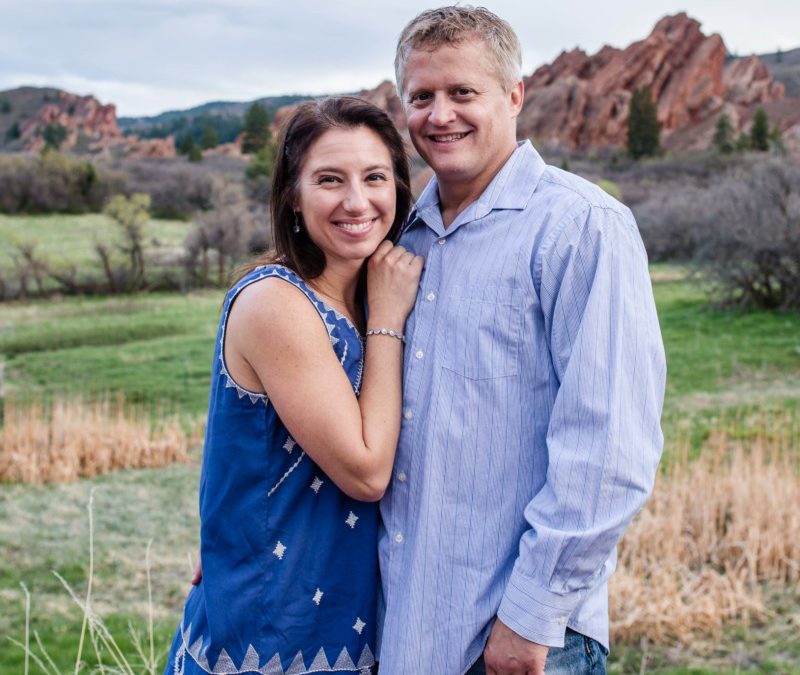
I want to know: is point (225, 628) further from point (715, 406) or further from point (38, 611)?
point (715, 406)

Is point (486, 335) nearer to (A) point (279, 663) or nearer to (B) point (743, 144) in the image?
(A) point (279, 663)

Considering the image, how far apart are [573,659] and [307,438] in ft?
2.55

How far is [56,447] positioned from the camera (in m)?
11.7

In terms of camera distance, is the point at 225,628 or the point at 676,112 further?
the point at 676,112

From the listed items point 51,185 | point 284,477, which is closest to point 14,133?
point 51,185

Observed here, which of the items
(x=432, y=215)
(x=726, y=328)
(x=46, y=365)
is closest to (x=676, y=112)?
(x=726, y=328)

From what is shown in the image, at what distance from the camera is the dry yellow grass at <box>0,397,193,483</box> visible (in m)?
11.4

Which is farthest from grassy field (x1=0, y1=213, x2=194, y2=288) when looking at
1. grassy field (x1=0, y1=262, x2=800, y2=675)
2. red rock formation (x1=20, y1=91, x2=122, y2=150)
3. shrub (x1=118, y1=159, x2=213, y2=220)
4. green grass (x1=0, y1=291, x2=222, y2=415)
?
red rock formation (x1=20, y1=91, x2=122, y2=150)

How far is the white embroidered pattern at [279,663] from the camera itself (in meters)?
2.17

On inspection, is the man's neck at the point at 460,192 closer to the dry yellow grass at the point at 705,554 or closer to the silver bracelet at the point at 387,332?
the silver bracelet at the point at 387,332

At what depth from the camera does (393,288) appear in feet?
7.46

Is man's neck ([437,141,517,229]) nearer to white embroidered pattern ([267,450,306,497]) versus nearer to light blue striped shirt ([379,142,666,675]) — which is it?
light blue striped shirt ([379,142,666,675])

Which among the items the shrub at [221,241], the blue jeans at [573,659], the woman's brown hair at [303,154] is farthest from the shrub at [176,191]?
the blue jeans at [573,659]

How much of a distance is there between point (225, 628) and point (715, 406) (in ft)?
39.7
